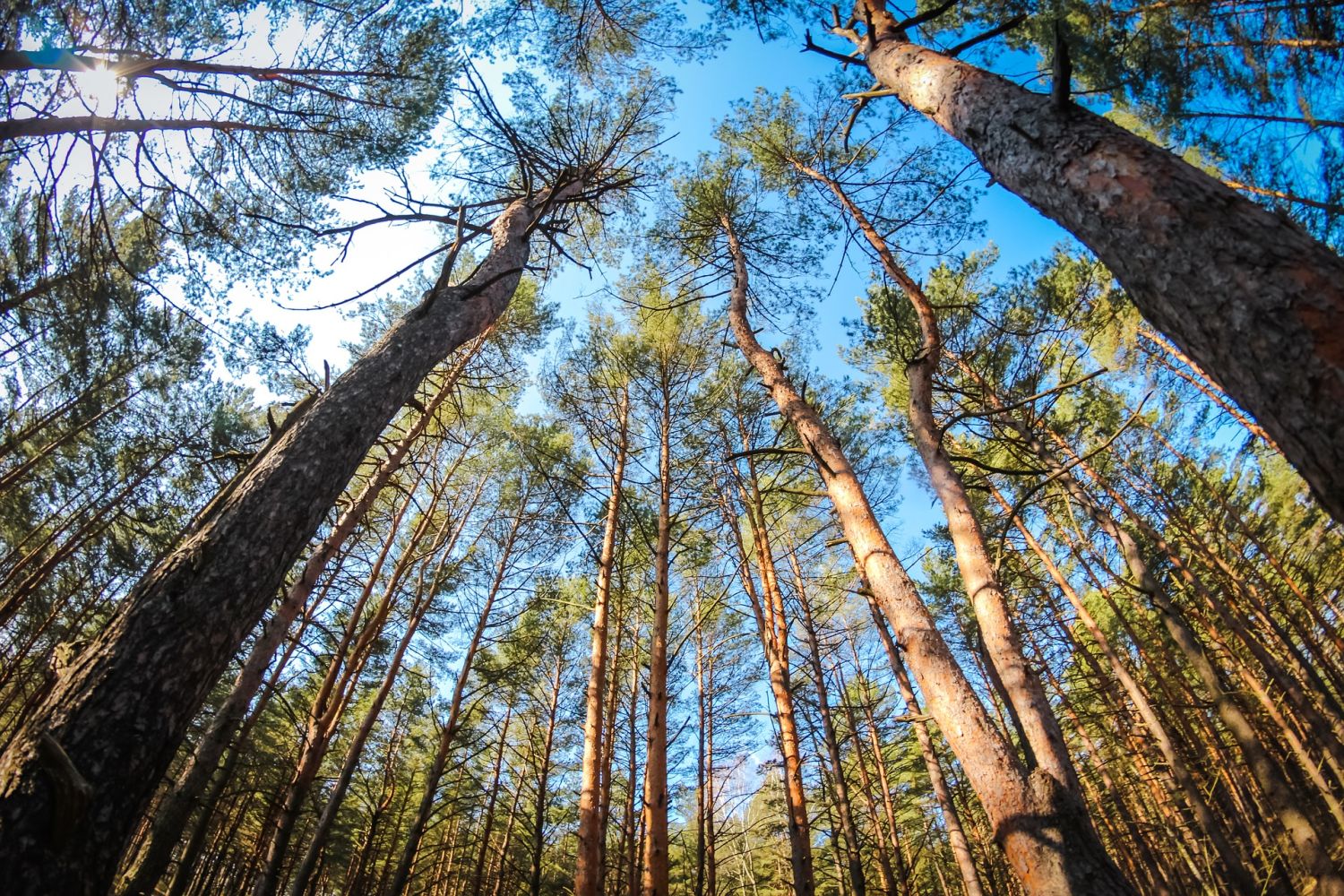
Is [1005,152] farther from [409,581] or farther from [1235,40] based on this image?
[409,581]

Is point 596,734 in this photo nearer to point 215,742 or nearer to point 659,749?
point 659,749

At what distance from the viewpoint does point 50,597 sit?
9.38 m

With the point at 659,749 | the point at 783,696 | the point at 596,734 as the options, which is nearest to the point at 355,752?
the point at 596,734

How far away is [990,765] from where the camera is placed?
2.18 meters

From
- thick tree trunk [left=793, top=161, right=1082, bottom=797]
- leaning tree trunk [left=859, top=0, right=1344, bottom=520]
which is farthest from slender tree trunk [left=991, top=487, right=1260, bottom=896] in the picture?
leaning tree trunk [left=859, top=0, right=1344, bottom=520]

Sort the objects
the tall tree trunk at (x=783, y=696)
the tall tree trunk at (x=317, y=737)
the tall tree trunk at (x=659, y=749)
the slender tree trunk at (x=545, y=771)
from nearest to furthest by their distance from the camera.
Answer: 1. the tall tree trunk at (x=659, y=749)
2. the tall tree trunk at (x=317, y=737)
3. the tall tree trunk at (x=783, y=696)
4. the slender tree trunk at (x=545, y=771)

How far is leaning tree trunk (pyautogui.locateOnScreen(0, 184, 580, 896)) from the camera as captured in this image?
1.36 m

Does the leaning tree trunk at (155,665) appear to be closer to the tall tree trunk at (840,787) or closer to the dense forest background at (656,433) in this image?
the dense forest background at (656,433)

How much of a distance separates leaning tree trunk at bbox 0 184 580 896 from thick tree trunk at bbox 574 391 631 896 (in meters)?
4.02

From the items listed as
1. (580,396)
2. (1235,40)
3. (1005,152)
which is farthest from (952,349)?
(1005,152)

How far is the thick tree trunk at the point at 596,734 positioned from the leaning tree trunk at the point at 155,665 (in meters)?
4.02

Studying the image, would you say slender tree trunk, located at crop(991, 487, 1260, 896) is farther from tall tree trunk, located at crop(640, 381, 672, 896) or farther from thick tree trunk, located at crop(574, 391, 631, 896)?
thick tree trunk, located at crop(574, 391, 631, 896)

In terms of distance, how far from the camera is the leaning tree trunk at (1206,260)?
3.79ft

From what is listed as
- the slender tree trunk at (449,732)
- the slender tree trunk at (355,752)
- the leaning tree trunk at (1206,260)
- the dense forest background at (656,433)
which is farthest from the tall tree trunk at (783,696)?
the slender tree trunk at (355,752)
